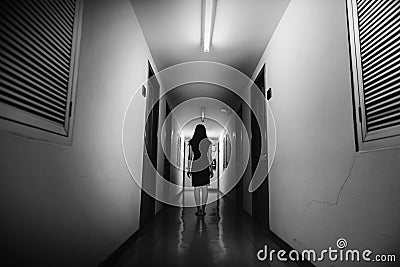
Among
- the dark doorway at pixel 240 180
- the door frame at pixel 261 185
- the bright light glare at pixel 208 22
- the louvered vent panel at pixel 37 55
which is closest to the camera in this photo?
the louvered vent panel at pixel 37 55

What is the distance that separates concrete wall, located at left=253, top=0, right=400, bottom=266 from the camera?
1267mm

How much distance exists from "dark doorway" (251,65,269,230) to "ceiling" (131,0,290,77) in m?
0.50

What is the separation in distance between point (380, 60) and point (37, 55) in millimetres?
1628

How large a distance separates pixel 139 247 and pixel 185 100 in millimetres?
4155

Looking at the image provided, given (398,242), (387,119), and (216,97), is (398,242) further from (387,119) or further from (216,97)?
(216,97)

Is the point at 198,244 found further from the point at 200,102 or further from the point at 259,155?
the point at 200,102

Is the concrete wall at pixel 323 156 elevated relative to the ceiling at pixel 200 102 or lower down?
lower down

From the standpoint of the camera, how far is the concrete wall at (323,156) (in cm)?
127

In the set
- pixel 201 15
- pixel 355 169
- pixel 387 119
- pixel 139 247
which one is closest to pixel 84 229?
pixel 139 247

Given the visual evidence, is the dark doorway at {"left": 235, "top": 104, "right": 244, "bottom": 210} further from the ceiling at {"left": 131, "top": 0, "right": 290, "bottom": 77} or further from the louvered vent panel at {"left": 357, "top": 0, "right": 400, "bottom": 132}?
the louvered vent panel at {"left": 357, "top": 0, "right": 400, "bottom": 132}

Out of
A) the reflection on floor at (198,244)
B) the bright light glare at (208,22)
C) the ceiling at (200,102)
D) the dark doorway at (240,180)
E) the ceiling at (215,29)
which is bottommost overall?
the reflection on floor at (198,244)

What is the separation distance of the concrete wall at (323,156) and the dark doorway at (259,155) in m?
0.71

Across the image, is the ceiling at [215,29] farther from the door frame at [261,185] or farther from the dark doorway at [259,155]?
the dark doorway at [259,155]

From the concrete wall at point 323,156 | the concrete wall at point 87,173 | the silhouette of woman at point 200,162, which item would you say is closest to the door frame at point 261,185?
the concrete wall at point 323,156
